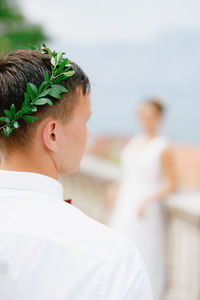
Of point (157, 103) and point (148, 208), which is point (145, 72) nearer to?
point (157, 103)

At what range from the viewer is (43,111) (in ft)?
3.07

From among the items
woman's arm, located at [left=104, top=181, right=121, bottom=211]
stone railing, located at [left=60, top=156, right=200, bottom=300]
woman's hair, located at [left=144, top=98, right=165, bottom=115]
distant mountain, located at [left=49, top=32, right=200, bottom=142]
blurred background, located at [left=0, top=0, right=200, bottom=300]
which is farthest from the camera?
distant mountain, located at [left=49, top=32, right=200, bottom=142]

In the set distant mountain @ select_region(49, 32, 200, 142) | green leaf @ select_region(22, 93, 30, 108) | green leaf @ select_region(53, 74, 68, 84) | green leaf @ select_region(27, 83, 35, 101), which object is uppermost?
green leaf @ select_region(53, 74, 68, 84)

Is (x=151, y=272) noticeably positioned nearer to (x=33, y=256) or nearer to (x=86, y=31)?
(x=33, y=256)

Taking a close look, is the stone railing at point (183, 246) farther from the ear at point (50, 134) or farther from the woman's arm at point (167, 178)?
the ear at point (50, 134)

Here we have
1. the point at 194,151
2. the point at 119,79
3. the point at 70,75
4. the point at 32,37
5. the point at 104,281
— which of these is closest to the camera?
the point at 104,281

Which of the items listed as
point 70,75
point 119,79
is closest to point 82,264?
point 70,75

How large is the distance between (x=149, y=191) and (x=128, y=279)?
2.68 meters

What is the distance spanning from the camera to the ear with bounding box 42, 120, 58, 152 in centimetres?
93

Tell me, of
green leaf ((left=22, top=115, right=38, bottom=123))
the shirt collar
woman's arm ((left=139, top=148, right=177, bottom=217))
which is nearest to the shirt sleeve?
the shirt collar

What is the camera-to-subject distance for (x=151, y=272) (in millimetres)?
3451

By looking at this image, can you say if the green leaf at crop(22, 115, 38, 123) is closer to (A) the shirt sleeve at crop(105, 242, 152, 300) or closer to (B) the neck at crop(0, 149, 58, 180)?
(B) the neck at crop(0, 149, 58, 180)

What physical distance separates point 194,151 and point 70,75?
53.8ft

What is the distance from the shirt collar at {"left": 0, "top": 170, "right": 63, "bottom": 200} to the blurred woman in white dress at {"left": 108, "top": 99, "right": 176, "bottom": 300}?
2446 mm
